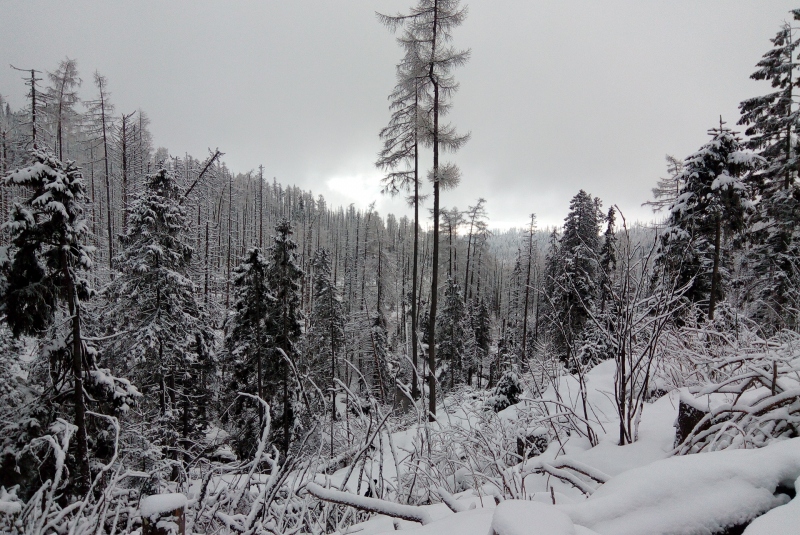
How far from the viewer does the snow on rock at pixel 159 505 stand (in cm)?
142

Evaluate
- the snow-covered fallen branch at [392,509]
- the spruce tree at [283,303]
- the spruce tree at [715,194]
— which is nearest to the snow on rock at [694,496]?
the snow-covered fallen branch at [392,509]

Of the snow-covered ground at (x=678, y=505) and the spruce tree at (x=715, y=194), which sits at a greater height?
the spruce tree at (x=715, y=194)

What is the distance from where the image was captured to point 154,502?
57.9 inches

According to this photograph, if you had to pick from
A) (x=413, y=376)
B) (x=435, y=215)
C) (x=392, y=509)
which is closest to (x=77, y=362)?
(x=392, y=509)

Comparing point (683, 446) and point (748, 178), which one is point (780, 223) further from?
point (683, 446)

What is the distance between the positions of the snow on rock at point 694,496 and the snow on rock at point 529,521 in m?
0.24

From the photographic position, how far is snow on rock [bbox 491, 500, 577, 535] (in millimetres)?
899

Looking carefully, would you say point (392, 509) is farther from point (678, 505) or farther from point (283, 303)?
point (283, 303)

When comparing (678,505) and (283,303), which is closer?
(678,505)

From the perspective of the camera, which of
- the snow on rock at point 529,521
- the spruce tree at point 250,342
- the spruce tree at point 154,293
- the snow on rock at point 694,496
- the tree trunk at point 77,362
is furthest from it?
the spruce tree at point 250,342

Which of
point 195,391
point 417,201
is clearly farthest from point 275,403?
point 417,201

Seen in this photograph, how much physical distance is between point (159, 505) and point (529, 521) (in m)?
1.46

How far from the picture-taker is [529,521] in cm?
94

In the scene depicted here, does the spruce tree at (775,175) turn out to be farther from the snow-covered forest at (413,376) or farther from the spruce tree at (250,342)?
the spruce tree at (250,342)
